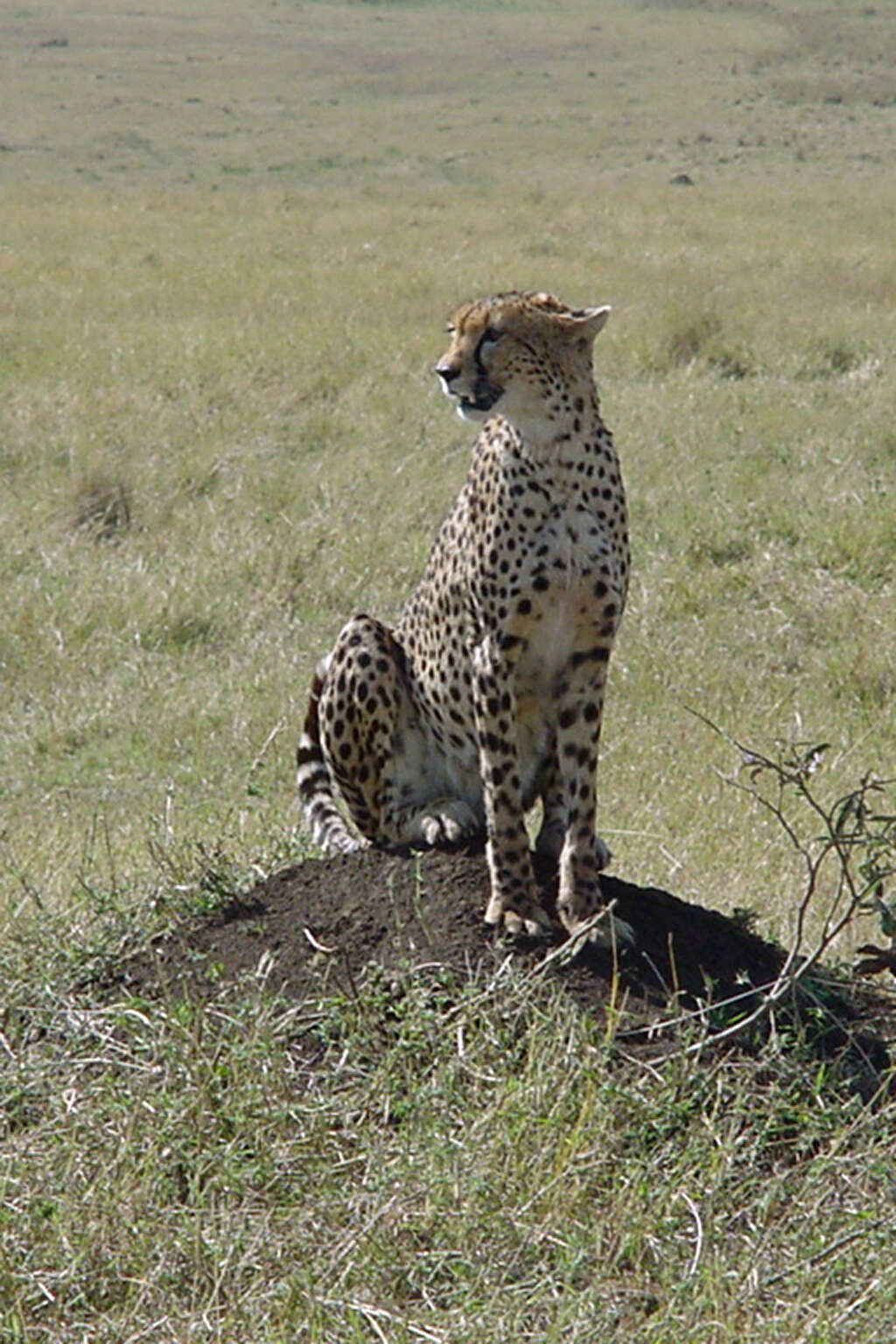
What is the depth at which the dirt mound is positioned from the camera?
12.2 feet

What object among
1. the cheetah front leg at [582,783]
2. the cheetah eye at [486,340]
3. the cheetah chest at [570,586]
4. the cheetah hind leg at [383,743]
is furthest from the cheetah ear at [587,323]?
the cheetah hind leg at [383,743]

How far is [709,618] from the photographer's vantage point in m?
7.22

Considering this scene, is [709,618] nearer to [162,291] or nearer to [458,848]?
[458,848]

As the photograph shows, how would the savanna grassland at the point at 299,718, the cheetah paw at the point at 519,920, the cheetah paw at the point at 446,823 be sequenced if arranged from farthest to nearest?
the cheetah paw at the point at 446,823, the cheetah paw at the point at 519,920, the savanna grassland at the point at 299,718

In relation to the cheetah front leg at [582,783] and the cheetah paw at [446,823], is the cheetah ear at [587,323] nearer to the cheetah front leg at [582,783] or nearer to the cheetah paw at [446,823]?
the cheetah front leg at [582,783]

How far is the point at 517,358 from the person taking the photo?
3.69 meters

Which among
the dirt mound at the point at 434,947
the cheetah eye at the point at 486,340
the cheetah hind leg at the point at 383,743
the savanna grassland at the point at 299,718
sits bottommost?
the savanna grassland at the point at 299,718

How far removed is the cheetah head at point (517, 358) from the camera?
3678mm

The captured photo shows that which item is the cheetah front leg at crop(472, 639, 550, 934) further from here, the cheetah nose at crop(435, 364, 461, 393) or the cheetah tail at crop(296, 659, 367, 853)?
the cheetah tail at crop(296, 659, 367, 853)

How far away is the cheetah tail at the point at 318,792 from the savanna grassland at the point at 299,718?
0.10 meters

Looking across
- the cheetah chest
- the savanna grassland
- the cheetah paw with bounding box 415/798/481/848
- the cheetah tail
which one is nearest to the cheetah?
the cheetah chest

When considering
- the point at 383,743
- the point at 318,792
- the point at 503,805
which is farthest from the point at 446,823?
the point at 318,792

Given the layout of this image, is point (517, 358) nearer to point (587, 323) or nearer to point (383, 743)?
point (587, 323)

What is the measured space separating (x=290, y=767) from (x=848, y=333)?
6.86 metres
